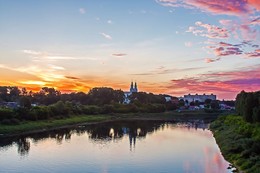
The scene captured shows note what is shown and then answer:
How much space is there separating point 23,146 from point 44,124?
677 inches

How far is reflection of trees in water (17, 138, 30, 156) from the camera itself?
3028 cm

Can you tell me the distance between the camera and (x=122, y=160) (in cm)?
2666

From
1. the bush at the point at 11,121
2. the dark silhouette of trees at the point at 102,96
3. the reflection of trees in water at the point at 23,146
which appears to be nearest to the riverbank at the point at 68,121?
the bush at the point at 11,121

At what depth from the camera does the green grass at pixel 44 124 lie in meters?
41.8

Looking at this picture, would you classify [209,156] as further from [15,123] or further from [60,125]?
[60,125]

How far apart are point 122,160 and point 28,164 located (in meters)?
6.93

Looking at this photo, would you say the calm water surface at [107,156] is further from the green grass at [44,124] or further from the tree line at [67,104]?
the tree line at [67,104]

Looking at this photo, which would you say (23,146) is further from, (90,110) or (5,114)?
(90,110)

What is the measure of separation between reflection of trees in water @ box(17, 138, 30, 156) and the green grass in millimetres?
3880

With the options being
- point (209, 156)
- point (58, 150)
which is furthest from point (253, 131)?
point (58, 150)

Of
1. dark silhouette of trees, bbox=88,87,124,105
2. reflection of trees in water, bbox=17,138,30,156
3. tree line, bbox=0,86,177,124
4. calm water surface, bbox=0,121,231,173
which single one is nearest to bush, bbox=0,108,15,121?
tree line, bbox=0,86,177,124

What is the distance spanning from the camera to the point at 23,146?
3384 cm

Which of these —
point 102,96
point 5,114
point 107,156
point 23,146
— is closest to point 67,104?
point 5,114

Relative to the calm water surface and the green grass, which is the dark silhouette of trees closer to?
the green grass
